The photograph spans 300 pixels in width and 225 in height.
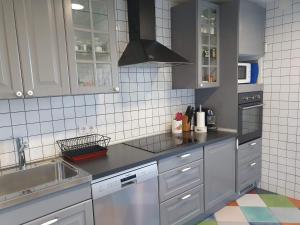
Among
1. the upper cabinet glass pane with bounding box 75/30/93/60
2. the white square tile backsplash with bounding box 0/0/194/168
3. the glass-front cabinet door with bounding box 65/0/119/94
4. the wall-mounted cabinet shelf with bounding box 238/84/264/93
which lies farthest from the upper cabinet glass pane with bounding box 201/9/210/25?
the upper cabinet glass pane with bounding box 75/30/93/60

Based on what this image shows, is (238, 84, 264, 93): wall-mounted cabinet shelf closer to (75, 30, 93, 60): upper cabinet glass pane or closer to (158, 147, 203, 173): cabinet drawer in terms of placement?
(158, 147, 203, 173): cabinet drawer

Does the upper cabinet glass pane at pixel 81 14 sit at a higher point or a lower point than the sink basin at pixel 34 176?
higher

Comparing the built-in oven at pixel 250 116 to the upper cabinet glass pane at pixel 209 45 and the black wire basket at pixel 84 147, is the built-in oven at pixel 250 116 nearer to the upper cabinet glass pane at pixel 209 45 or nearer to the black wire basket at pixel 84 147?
the upper cabinet glass pane at pixel 209 45

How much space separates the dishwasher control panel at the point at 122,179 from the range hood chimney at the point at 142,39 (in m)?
0.86

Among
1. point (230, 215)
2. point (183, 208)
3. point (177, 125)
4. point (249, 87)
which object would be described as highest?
point (249, 87)

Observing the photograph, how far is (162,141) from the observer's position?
89.7 inches

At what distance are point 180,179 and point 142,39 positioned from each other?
4.29 feet

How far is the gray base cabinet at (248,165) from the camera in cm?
262

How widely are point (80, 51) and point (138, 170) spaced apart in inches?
38.9

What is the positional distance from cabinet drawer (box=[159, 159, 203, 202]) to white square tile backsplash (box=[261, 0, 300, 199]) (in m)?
1.19

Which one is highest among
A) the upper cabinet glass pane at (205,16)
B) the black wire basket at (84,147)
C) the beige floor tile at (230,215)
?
the upper cabinet glass pane at (205,16)

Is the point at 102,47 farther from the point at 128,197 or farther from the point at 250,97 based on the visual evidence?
the point at 250,97

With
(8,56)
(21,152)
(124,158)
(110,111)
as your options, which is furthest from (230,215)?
(8,56)

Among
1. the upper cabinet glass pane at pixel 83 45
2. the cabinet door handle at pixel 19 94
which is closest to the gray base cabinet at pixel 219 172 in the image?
the upper cabinet glass pane at pixel 83 45
